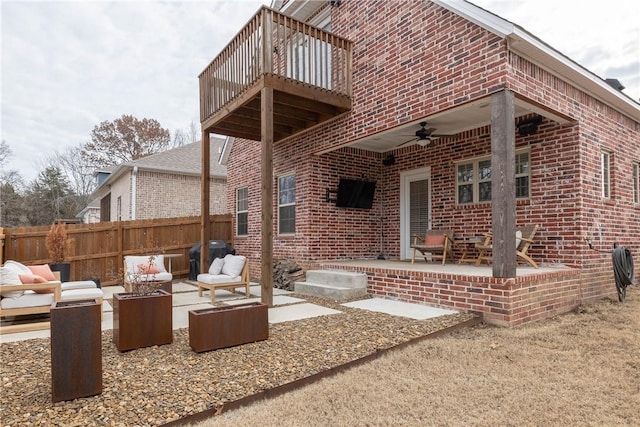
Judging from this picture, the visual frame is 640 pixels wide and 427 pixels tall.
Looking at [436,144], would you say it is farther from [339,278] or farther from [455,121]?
[339,278]

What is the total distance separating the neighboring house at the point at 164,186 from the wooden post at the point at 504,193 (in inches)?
470

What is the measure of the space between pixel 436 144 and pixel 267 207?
14.8ft

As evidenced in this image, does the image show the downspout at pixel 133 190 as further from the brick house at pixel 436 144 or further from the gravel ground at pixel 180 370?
the gravel ground at pixel 180 370

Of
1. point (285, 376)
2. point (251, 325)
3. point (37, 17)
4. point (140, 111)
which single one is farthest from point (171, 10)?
point (140, 111)

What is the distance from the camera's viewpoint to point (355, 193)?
904 centimetres

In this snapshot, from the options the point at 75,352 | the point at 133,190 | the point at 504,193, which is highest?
the point at 133,190

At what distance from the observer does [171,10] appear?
9.20m

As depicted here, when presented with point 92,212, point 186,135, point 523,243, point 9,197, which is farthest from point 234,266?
point 186,135

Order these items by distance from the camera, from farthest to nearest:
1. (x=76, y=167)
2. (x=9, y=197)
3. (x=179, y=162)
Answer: (x=76, y=167), (x=9, y=197), (x=179, y=162)

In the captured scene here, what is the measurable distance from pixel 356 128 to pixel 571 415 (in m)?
5.65

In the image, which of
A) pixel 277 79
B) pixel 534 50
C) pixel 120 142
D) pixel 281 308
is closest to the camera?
pixel 534 50

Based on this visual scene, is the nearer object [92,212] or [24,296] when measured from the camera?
[24,296]

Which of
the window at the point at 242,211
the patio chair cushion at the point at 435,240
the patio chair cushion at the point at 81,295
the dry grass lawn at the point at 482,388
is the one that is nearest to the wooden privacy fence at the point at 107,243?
the window at the point at 242,211

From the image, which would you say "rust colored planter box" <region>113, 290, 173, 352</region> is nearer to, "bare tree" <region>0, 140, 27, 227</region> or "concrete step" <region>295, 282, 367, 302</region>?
"concrete step" <region>295, 282, 367, 302</region>
